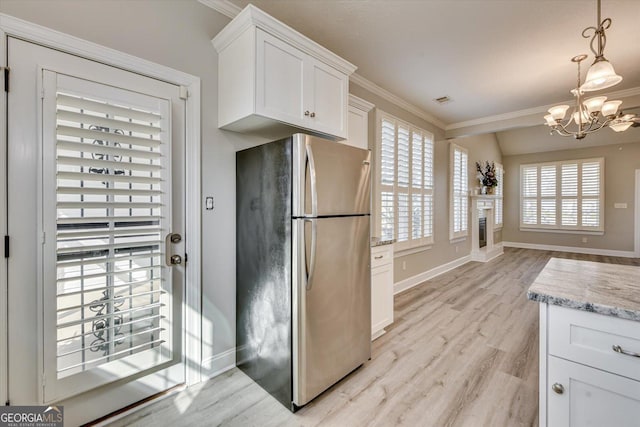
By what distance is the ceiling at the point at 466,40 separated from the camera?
2.23 m

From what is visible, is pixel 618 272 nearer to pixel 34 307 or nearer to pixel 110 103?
pixel 110 103

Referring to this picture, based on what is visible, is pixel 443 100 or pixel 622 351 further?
pixel 443 100

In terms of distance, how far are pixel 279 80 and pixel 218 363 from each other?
7.11 ft

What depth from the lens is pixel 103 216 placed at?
5.36ft

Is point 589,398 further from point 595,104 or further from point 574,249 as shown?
point 574,249

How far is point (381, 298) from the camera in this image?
284 centimetres

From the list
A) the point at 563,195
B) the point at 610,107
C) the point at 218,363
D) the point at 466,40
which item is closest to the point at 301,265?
the point at 218,363

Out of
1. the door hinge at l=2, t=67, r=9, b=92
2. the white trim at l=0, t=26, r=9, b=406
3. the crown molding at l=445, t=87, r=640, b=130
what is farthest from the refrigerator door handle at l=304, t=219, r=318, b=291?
the crown molding at l=445, t=87, r=640, b=130

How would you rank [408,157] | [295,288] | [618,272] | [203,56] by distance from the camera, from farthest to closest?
[408,157], [203,56], [295,288], [618,272]

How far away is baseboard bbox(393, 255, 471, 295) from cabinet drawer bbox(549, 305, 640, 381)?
300cm

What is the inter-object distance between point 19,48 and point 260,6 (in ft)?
5.06

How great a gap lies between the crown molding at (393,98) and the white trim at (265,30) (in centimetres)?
129

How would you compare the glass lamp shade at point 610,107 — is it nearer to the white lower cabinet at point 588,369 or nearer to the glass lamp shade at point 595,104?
the glass lamp shade at point 595,104

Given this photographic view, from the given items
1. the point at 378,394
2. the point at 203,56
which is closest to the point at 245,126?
the point at 203,56
